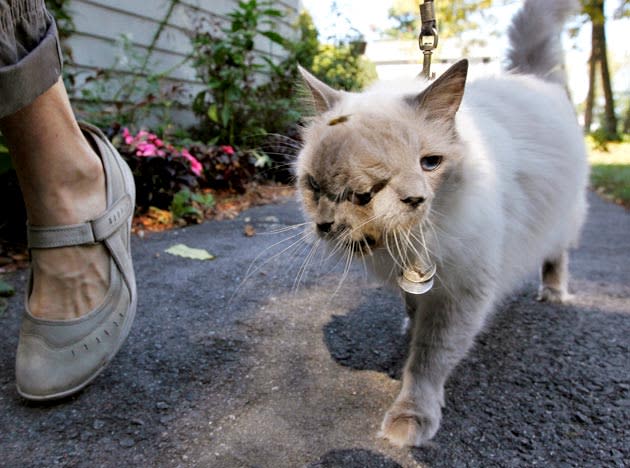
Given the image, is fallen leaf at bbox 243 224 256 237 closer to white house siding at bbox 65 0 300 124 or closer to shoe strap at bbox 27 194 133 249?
shoe strap at bbox 27 194 133 249

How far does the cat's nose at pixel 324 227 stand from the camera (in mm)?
1146

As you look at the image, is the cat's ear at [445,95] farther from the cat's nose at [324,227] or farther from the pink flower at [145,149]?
the pink flower at [145,149]

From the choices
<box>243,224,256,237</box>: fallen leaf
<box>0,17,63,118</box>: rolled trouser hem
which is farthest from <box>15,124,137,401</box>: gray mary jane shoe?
<box>243,224,256,237</box>: fallen leaf

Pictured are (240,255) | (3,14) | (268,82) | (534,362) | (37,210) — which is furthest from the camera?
(268,82)

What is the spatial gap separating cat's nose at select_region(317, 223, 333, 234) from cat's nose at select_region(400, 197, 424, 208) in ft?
0.58

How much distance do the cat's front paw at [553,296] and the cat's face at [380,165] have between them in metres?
1.35

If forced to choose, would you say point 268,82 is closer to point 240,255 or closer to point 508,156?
point 240,255

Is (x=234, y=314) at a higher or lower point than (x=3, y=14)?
lower

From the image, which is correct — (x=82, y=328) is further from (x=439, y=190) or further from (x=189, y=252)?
(x=189, y=252)

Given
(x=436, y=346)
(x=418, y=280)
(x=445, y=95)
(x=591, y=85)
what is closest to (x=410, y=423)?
(x=436, y=346)

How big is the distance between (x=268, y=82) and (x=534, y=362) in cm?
514

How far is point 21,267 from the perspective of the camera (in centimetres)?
247

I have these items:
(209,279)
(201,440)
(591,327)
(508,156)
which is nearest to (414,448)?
(201,440)

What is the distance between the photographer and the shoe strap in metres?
1.46
